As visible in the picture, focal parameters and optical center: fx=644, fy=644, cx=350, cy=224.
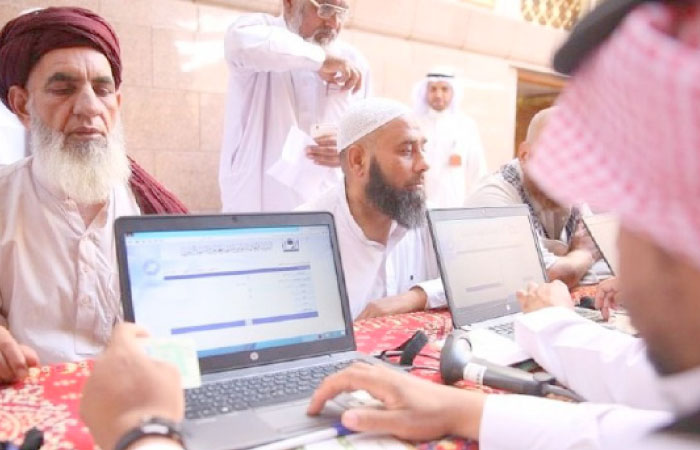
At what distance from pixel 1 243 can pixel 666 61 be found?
165cm

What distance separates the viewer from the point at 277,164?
2900 mm

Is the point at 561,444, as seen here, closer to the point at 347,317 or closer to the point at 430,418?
the point at 430,418

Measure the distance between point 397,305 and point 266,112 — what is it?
61.5 inches

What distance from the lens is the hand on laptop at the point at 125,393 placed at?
2.55 feet

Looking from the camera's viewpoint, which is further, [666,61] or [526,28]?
[526,28]

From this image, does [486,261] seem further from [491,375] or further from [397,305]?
[491,375]

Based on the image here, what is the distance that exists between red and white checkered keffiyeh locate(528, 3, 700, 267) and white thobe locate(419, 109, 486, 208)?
170 inches

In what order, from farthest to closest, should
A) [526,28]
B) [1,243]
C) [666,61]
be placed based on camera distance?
[526,28] → [1,243] → [666,61]

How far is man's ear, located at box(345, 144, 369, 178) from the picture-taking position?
2.42m

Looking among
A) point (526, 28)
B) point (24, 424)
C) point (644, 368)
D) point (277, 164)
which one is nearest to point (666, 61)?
point (644, 368)

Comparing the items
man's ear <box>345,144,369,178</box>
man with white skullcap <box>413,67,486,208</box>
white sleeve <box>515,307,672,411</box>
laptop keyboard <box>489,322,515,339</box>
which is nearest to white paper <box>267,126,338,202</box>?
man's ear <box>345,144,369,178</box>

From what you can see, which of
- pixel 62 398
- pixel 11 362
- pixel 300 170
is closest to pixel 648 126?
pixel 62 398

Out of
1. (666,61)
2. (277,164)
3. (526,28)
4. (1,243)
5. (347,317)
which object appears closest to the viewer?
(666,61)

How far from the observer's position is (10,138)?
2596mm
